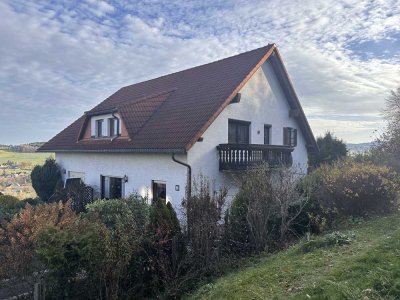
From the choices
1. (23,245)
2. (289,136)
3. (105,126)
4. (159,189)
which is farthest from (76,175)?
(23,245)

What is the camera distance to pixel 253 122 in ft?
57.8

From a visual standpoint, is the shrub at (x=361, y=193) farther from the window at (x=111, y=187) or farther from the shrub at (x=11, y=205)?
the shrub at (x=11, y=205)

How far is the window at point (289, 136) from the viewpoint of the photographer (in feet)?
66.8

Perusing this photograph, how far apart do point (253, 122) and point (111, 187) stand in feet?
27.1

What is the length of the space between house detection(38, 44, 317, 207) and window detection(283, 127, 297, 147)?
0.04 meters

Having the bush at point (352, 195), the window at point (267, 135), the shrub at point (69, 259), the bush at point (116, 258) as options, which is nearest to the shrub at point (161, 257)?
the bush at point (116, 258)

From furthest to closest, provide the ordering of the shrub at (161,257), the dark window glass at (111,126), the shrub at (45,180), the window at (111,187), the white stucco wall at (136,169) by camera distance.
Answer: the shrub at (45,180), the dark window glass at (111,126), the window at (111,187), the white stucco wall at (136,169), the shrub at (161,257)

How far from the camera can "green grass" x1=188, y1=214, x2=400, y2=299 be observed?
5461 mm

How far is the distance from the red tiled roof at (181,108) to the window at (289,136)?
1117 mm

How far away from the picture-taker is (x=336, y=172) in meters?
Result: 12.4

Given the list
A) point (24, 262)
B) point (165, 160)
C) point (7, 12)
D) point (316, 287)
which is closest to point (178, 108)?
point (165, 160)

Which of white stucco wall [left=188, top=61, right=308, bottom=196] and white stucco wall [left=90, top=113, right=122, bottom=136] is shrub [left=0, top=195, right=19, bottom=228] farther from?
white stucco wall [left=188, top=61, right=308, bottom=196]

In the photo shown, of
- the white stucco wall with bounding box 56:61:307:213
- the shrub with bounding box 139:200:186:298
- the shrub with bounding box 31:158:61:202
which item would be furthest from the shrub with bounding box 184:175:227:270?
the shrub with bounding box 31:158:61:202

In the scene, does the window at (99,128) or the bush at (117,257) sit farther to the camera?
the window at (99,128)
